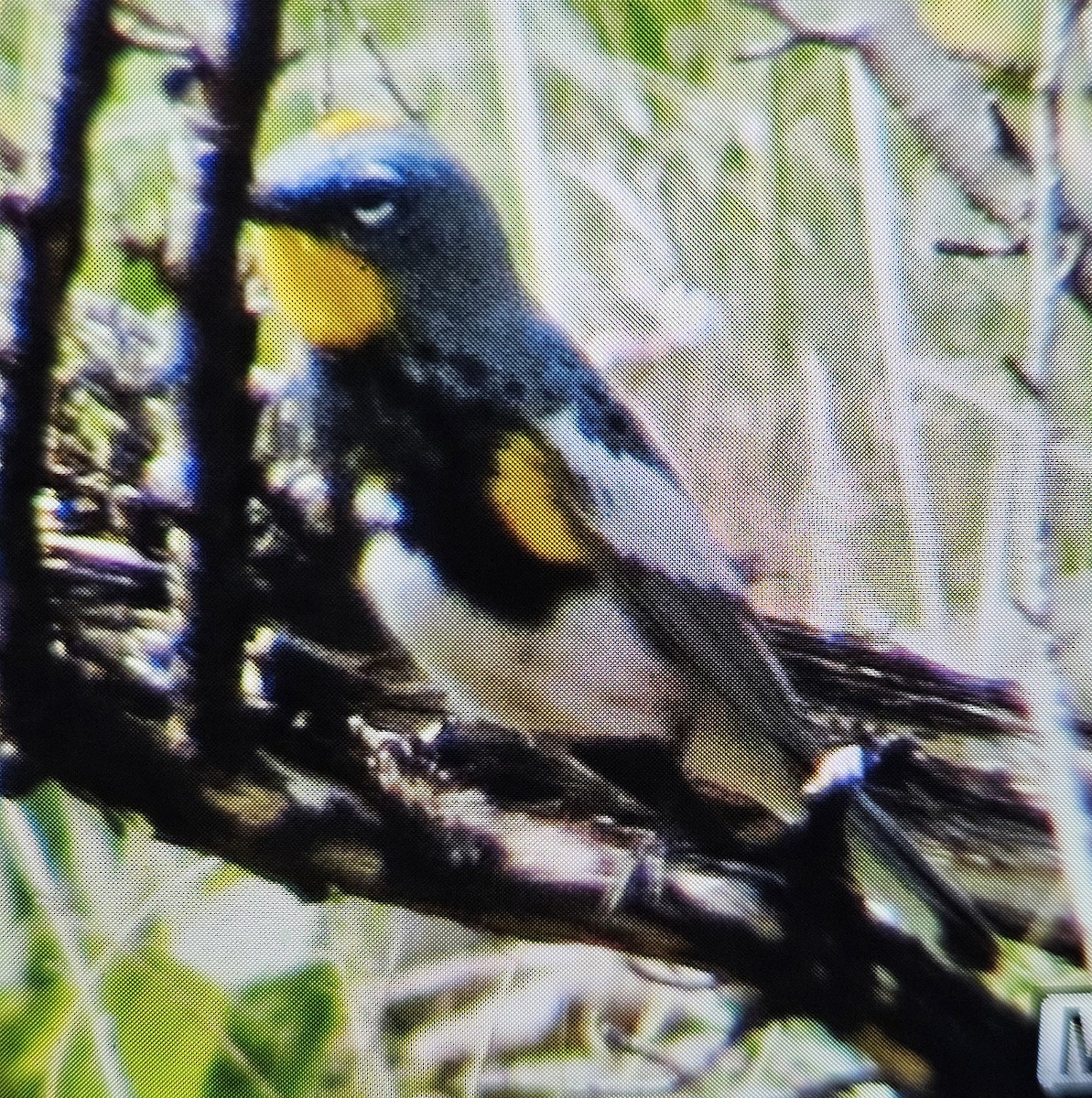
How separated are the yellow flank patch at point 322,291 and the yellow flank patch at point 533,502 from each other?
0.11 metres

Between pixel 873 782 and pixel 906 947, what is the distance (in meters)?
0.11

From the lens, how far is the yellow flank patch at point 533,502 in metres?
0.71

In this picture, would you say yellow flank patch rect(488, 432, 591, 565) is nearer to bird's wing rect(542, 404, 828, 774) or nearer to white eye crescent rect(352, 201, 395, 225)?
bird's wing rect(542, 404, 828, 774)

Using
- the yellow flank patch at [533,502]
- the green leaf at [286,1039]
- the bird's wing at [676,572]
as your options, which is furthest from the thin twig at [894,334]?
the green leaf at [286,1039]

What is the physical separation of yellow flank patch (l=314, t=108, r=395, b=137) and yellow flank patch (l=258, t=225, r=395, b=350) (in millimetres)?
60

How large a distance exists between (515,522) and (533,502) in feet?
0.06

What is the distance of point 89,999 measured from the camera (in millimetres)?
704

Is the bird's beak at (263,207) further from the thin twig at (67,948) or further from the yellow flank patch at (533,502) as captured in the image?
the thin twig at (67,948)

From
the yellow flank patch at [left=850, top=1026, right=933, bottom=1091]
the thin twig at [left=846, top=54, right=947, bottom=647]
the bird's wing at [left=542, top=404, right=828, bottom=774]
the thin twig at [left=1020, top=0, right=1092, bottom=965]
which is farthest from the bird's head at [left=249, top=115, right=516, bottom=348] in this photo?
the yellow flank patch at [left=850, top=1026, right=933, bottom=1091]

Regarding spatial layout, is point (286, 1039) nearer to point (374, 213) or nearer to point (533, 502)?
point (533, 502)

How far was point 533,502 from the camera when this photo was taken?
712 millimetres

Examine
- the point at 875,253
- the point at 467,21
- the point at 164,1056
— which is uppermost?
the point at 467,21

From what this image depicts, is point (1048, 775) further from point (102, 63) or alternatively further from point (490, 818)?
point (102, 63)

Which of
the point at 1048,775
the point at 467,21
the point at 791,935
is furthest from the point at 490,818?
the point at 467,21
